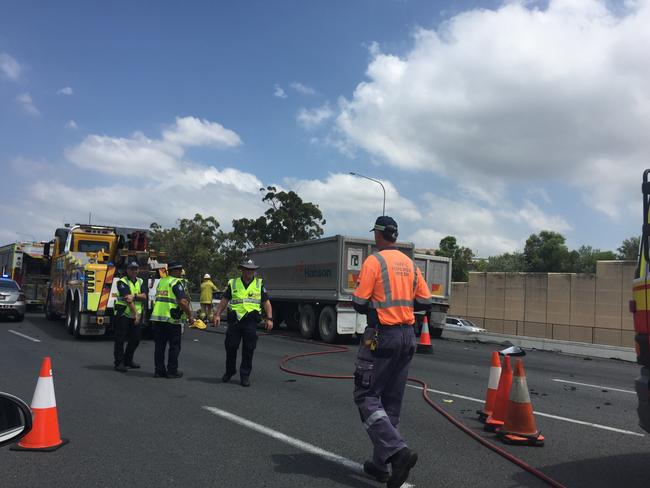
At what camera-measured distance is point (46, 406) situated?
522 cm

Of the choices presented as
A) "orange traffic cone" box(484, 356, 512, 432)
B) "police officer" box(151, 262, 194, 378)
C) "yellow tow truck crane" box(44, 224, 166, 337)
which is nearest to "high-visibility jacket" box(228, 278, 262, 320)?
"police officer" box(151, 262, 194, 378)

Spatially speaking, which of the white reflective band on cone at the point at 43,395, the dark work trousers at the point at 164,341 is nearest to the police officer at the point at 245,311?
the dark work trousers at the point at 164,341

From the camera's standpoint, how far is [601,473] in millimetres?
4852

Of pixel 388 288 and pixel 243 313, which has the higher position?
pixel 388 288

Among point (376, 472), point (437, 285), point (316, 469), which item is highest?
point (437, 285)

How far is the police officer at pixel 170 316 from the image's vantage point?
8844mm

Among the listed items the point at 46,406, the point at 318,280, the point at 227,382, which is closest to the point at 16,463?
the point at 46,406

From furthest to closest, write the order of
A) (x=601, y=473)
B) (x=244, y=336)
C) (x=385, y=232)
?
(x=244, y=336) < (x=601, y=473) < (x=385, y=232)

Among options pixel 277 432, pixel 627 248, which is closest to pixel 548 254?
pixel 627 248

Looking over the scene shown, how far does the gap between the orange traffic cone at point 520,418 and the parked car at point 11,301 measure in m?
17.1

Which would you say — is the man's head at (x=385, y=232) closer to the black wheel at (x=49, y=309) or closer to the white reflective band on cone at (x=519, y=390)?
the white reflective band on cone at (x=519, y=390)

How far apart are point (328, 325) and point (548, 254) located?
45800 millimetres

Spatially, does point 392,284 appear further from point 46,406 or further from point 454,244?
point 454,244

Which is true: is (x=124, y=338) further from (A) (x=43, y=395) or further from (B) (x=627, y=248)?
(B) (x=627, y=248)
